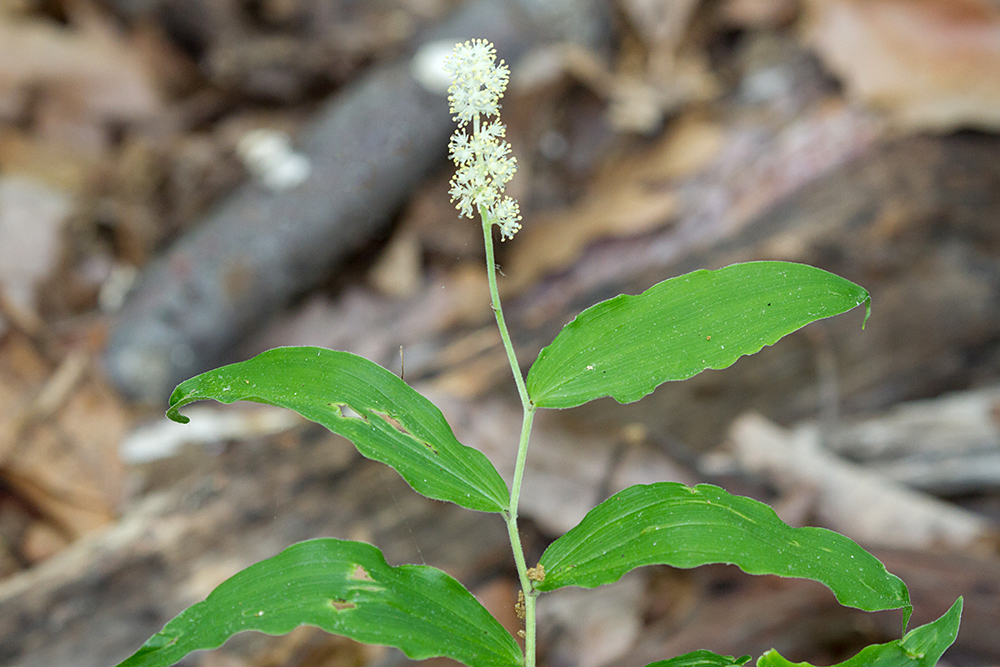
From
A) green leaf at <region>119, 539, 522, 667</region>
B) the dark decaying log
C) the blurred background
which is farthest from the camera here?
the blurred background

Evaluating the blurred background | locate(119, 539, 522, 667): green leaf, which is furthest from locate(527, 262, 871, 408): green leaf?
the blurred background

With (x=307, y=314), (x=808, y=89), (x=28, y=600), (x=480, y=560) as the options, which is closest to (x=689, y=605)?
(x=480, y=560)

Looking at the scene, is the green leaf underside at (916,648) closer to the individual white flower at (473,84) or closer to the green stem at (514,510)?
the green stem at (514,510)

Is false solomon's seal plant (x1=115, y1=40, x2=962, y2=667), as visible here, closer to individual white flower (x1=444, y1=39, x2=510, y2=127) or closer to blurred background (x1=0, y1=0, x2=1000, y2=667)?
individual white flower (x1=444, y1=39, x2=510, y2=127)

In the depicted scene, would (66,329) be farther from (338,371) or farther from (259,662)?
(338,371)

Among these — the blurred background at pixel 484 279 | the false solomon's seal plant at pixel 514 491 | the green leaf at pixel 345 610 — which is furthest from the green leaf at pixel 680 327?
the blurred background at pixel 484 279

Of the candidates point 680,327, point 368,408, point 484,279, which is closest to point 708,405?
point 484,279

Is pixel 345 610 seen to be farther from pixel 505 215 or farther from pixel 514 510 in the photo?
pixel 505 215
